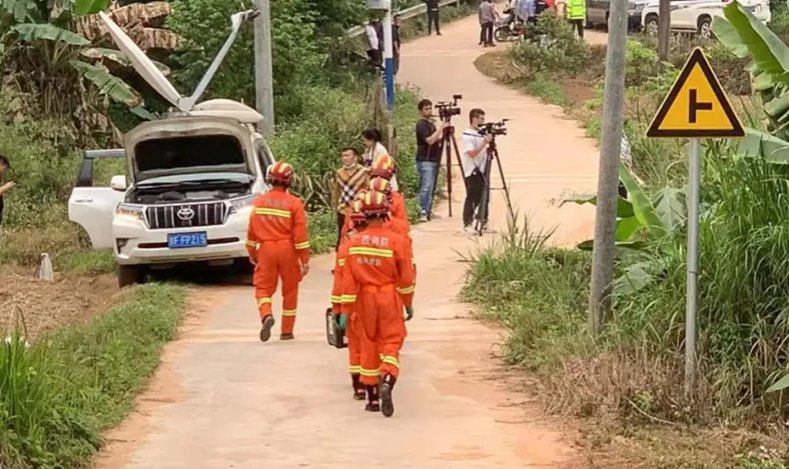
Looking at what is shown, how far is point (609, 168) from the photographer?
10.6 meters

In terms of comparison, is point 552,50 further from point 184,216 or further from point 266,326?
point 266,326

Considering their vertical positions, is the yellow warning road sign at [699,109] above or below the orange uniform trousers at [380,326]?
above

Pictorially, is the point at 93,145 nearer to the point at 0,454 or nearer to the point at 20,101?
the point at 20,101

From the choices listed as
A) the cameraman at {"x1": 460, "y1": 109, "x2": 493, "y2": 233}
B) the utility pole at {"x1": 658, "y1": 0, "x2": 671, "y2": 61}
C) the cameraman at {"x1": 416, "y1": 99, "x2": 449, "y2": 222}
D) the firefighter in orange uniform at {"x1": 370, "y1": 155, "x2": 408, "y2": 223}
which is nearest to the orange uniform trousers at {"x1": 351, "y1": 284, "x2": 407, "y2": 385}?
the firefighter in orange uniform at {"x1": 370, "y1": 155, "x2": 408, "y2": 223}

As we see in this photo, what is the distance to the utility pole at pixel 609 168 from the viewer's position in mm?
10453

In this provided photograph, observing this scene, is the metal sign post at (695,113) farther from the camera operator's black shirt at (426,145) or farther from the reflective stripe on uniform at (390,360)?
the camera operator's black shirt at (426,145)

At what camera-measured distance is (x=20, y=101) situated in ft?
75.2

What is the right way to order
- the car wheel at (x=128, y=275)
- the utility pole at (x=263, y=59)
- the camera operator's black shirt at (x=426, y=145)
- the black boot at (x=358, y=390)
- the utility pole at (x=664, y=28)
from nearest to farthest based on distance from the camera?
1. the black boot at (x=358, y=390)
2. the car wheel at (x=128, y=275)
3. the camera operator's black shirt at (x=426, y=145)
4. the utility pole at (x=263, y=59)
5. the utility pole at (x=664, y=28)

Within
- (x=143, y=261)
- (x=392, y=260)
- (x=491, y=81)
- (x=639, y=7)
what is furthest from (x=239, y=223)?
(x=639, y=7)

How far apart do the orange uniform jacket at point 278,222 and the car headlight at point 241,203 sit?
143 inches

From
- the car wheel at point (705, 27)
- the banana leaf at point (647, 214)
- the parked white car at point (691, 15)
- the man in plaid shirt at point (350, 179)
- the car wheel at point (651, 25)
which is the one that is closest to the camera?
the banana leaf at point (647, 214)

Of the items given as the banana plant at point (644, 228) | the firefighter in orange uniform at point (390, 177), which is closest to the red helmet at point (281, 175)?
the firefighter in orange uniform at point (390, 177)

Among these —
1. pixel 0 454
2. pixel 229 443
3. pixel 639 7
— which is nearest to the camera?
pixel 0 454

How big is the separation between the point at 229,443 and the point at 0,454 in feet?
5.52
